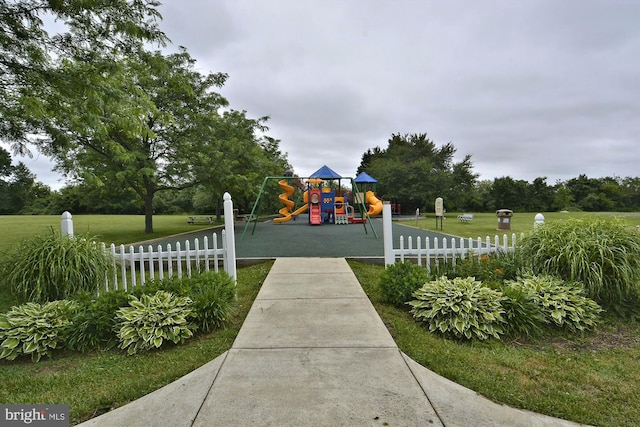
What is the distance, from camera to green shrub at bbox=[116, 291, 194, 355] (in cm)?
298

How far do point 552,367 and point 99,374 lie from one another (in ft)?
12.6

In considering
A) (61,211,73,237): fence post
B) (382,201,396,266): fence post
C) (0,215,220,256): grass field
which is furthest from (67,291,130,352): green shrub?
(382,201,396,266): fence post

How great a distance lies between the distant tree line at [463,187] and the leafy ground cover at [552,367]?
2482 cm

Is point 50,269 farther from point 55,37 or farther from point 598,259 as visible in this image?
point 598,259

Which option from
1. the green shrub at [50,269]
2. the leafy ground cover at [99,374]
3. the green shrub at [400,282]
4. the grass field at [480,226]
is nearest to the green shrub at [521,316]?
the green shrub at [400,282]

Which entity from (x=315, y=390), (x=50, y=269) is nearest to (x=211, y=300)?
(x=315, y=390)

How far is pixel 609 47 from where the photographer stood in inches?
359

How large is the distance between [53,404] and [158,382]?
0.67 m

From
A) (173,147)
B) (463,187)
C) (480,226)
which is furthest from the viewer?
(463,187)

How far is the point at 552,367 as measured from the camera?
Result: 104 inches

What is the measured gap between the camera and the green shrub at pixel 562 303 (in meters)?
3.31

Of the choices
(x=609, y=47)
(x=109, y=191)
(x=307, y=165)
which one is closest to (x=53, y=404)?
(x=109, y=191)

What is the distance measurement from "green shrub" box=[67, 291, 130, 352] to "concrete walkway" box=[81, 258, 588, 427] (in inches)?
49.5

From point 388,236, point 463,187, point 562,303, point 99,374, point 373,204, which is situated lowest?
point 99,374
